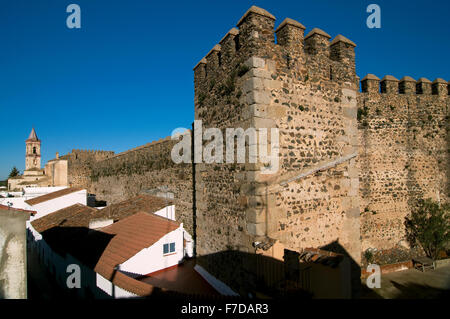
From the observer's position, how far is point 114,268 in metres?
7.66

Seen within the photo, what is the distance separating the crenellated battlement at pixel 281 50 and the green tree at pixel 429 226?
8054 mm

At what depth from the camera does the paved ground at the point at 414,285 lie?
9516 mm

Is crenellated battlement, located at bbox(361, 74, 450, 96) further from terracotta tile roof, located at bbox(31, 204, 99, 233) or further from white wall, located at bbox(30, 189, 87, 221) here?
white wall, located at bbox(30, 189, 87, 221)

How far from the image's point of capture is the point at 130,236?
966 centimetres

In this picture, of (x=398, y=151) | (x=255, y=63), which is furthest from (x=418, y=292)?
(x=255, y=63)

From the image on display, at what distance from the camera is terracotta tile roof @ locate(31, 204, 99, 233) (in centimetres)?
1297

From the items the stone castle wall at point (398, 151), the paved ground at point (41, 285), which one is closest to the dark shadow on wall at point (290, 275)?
the stone castle wall at point (398, 151)

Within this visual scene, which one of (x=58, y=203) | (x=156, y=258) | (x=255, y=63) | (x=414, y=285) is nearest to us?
(x=255, y=63)

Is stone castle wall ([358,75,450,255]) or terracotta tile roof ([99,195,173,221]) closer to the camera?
stone castle wall ([358,75,450,255])

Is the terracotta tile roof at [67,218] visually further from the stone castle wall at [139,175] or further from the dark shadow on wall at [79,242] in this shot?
the stone castle wall at [139,175]

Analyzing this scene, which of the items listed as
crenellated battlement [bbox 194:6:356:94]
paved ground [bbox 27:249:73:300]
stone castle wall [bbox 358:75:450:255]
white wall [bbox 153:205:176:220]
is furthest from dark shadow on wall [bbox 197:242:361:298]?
paved ground [bbox 27:249:73:300]

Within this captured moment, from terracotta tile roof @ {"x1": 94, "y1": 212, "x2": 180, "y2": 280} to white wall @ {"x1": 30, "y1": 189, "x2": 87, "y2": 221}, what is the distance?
25.2 feet

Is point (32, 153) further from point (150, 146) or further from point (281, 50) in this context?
point (281, 50)
